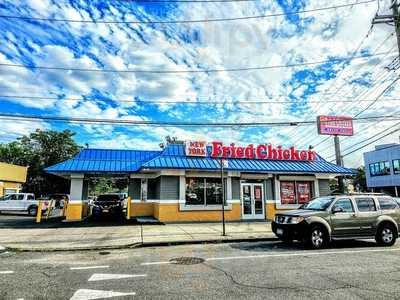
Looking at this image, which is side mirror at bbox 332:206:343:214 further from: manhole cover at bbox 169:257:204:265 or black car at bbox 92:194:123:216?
black car at bbox 92:194:123:216

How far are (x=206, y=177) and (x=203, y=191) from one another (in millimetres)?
882

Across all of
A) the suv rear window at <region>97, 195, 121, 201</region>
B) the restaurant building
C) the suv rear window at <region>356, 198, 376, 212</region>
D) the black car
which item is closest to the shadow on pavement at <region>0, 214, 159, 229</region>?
the black car

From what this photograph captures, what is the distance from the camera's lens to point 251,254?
941 cm

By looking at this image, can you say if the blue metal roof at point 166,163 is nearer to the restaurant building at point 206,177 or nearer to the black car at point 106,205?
the restaurant building at point 206,177

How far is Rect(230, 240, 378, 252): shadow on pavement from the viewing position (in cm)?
1057

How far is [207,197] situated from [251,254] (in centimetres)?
1049

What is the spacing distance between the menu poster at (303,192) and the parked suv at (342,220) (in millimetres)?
9835

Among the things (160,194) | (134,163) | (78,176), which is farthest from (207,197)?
(78,176)

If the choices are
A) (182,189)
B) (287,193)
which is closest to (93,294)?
(182,189)

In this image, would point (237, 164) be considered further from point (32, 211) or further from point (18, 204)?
point (18, 204)

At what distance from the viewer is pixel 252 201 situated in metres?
20.8

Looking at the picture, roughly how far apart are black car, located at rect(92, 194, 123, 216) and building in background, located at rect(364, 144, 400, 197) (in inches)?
1554

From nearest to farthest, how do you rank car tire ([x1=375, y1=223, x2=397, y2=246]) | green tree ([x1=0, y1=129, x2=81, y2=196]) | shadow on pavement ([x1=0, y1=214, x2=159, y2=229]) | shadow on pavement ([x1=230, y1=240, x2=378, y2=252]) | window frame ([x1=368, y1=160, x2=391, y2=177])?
shadow on pavement ([x1=230, y1=240, x2=378, y2=252])
car tire ([x1=375, y1=223, x2=397, y2=246])
shadow on pavement ([x1=0, y1=214, x2=159, y2=229])
green tree ([x1=0, y1=129, x2=81, y2=196])
window frame ([x1=368, y1=160, x2=391, y2=177])

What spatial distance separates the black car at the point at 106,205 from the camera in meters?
24.3
